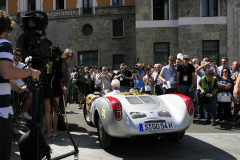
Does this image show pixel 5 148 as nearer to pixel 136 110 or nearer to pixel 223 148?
pixel 136 110

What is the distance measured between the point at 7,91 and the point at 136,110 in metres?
2.55

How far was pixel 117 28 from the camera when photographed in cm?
2041

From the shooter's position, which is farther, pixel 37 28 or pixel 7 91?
pixel 37 28

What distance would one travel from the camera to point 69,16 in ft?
68.3

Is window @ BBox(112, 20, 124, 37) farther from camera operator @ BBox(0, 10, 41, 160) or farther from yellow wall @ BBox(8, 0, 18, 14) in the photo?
camera operator @ BBox(0, 10, 41, 160)

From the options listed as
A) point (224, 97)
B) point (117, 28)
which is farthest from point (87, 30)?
point (224, 97)

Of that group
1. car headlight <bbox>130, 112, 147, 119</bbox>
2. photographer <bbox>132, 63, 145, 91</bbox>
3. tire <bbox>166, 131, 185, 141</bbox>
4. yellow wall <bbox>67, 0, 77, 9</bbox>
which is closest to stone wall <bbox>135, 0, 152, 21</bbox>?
yellow wall <bbox>67, 0, 77, 9</bbox>

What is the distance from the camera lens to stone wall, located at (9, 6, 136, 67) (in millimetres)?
20094

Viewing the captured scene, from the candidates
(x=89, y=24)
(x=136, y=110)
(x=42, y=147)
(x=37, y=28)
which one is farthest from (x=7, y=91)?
(x=89, y=24)

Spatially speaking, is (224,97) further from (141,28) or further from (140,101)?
(141,28)

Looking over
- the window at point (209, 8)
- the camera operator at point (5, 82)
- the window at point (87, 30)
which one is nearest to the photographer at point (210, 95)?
the camera operator at point (5, 82)

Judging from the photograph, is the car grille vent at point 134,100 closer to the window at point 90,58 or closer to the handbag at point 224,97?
the handbag at point 224,97

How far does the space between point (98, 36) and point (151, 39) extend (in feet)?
16.2

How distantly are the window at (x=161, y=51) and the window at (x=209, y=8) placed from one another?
3460mm
